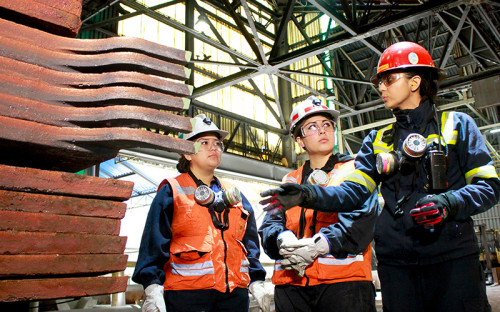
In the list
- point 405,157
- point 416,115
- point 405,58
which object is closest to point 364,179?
point 405,157

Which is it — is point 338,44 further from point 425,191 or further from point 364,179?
point 425,191

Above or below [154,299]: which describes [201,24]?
above

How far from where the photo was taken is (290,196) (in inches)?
80.4

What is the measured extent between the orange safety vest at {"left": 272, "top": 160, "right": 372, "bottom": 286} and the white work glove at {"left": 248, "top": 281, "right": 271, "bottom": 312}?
0.45 meters

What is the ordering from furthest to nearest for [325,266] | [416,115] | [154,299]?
[154,299]
[325,266]
[416,115]

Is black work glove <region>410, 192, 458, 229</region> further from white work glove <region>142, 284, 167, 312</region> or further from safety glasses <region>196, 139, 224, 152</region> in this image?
safety glasses <region>196, 139, 224, 152</region>

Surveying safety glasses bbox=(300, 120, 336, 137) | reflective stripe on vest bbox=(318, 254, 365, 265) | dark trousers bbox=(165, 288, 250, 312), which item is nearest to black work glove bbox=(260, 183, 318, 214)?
reflective stripe on vest bbox=(318, 254, 365, 265)

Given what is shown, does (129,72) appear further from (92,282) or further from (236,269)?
(236,269)

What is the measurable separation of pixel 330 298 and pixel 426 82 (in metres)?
1.32

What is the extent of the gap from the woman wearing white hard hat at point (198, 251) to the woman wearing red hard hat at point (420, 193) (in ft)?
3.04

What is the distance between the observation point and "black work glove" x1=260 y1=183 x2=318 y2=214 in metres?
2.04

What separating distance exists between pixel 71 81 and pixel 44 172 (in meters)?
0.37

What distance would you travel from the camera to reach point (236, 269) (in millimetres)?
2902

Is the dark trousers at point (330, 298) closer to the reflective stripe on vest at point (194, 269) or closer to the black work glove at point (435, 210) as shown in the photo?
the reflective stripe on vest at point (194, 269)
